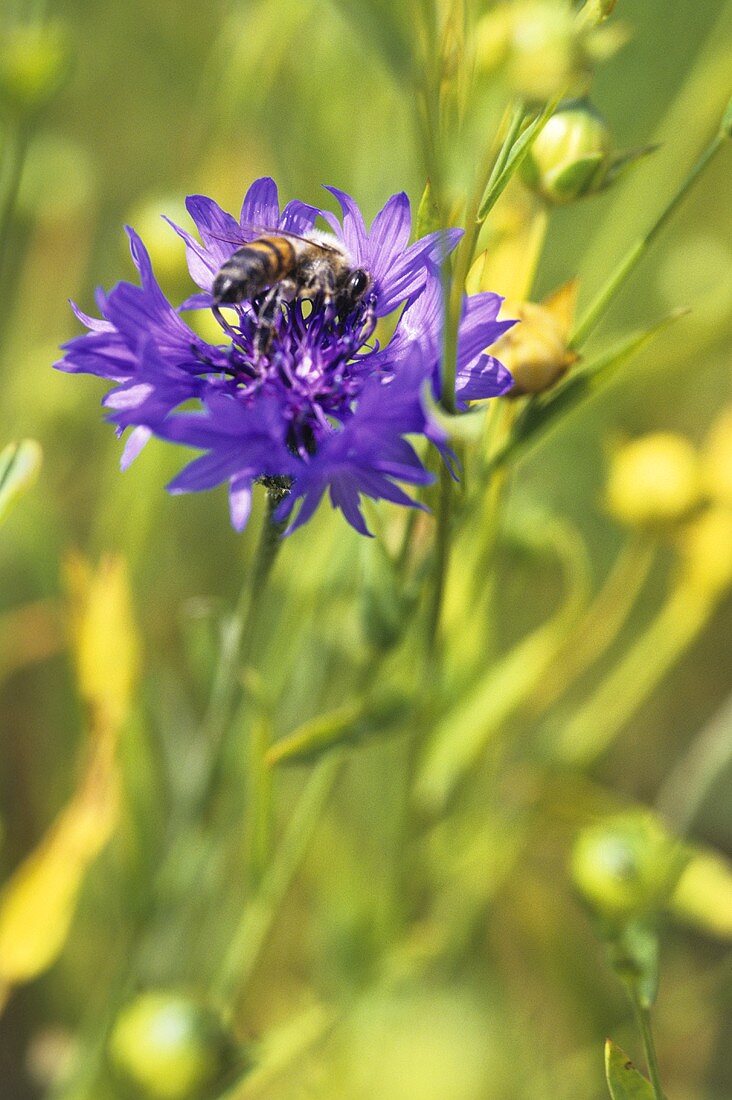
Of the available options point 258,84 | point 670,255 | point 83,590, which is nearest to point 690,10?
point 670,255

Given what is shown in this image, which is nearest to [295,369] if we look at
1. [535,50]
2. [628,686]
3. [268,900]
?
[535,50]

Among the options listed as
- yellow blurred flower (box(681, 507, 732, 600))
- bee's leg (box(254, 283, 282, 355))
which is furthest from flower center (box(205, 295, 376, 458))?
yellow blurred flower (box(681, 507, 732, 600))

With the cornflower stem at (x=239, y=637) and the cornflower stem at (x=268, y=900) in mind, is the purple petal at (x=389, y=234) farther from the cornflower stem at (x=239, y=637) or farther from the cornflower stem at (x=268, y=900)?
the cornflower stem at (x=268, y=900)

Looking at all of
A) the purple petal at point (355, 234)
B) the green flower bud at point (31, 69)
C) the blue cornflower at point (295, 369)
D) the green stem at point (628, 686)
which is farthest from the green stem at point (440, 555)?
the green flower bud at point (31, 69)

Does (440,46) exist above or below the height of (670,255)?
above

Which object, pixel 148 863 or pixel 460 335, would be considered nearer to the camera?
pixel 460 335

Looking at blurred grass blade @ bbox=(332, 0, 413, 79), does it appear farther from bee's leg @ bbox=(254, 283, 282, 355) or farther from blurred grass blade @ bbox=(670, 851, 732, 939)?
blurred grass blade @ bbox=(670, 851, 732, 939)

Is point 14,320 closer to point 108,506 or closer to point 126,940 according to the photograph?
point 108,506

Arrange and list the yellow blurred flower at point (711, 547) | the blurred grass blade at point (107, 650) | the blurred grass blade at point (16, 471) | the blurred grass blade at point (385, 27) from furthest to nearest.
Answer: the yellow blurred flower at point (711, 547) → the blurred grass blade at point (107, 650) → the blurred grass blade at point (385, 27) → the blurred grass blade at point (16, 471)
